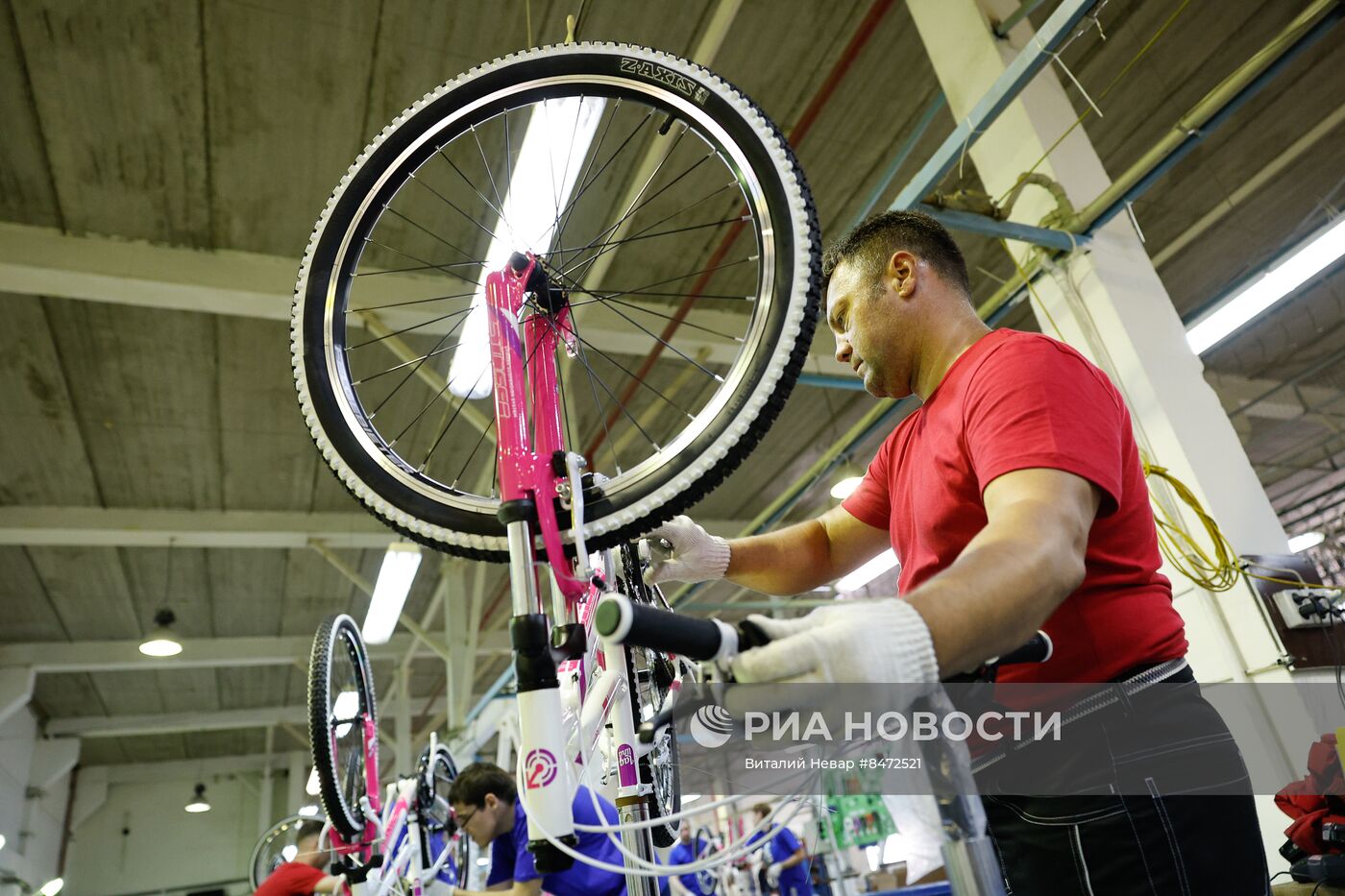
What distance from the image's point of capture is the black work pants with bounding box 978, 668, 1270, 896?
3.36 ft

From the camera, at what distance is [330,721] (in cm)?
393

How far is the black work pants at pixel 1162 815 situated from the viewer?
3.36 feet

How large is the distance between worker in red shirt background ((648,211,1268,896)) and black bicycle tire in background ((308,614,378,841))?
9.86 ft

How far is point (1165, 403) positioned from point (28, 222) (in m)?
6.46

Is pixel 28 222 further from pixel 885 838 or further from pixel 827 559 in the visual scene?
pixel 885 838

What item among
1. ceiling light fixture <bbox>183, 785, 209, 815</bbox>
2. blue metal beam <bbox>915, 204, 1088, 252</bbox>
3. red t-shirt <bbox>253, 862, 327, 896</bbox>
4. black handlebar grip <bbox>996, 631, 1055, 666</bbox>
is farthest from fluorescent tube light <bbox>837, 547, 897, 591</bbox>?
ceiling light fixture <bbox>183, 785, 209, 815</bbox>

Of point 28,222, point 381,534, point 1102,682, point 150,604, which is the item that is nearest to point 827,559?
point 1102,682

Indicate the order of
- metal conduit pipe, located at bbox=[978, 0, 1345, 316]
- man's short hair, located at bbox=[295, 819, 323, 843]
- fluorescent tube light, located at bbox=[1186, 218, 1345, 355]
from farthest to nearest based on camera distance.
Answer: man's short hair, located at bbox=[295, 819, 323, 843] → fluorescent tube light, located at bbox=[1186, 218, 1345, 355] → metal conduit pipe, located at bbox=[978, 0, 1345, 316]

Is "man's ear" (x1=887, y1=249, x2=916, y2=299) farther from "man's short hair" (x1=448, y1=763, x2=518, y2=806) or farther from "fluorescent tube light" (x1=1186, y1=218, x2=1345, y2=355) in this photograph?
"fluorescent tube light" (x1=1186, y1=218, x2=1345, y2=355)

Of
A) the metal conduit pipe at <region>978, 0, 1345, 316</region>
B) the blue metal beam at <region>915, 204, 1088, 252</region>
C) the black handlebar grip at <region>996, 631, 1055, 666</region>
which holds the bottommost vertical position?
the black handlebar grip at <region>996, 631, 1055, 666</region>

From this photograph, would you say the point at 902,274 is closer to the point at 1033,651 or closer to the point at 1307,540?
the point at 1033,651

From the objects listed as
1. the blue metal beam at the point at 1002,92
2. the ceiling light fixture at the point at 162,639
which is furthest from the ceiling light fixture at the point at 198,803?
the blue metal beam at the point at 1002,92

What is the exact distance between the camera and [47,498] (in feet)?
26.7

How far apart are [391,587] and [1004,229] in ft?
20.1
